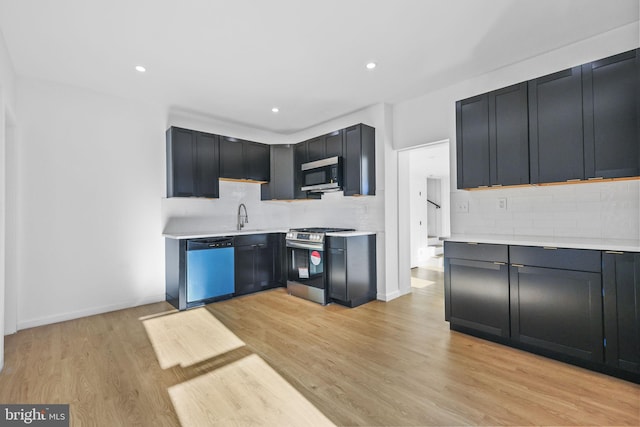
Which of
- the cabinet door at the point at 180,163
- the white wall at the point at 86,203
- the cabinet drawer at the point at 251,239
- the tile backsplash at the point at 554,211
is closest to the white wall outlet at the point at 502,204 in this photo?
the tile backsplash at the point at 554,211

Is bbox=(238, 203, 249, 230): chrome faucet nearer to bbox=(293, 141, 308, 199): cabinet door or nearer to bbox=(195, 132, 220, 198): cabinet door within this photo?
bbox=(195, 132, 220, 198): cabinet door

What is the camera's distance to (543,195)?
2807mm

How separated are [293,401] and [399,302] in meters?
2.38

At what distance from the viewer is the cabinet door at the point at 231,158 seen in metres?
4.42

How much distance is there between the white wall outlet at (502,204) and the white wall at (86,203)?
13.9ft

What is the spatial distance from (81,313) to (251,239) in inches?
85.3

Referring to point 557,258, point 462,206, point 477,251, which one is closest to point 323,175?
point 462,206

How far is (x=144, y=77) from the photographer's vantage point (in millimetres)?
3211

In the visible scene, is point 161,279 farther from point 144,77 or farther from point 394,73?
point 394,73

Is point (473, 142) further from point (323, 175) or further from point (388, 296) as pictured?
point (388, 296)

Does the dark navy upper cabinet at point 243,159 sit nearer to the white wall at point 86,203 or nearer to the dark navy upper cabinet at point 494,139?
the white wall at point 86,203

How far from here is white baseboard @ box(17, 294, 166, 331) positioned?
3.13 metres

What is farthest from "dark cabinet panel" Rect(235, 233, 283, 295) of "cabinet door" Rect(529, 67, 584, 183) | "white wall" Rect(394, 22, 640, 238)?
"cabinet door" Rect(529, 67, 584, 183)

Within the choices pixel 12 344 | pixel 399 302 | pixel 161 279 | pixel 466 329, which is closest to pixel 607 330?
pixel 466 329
